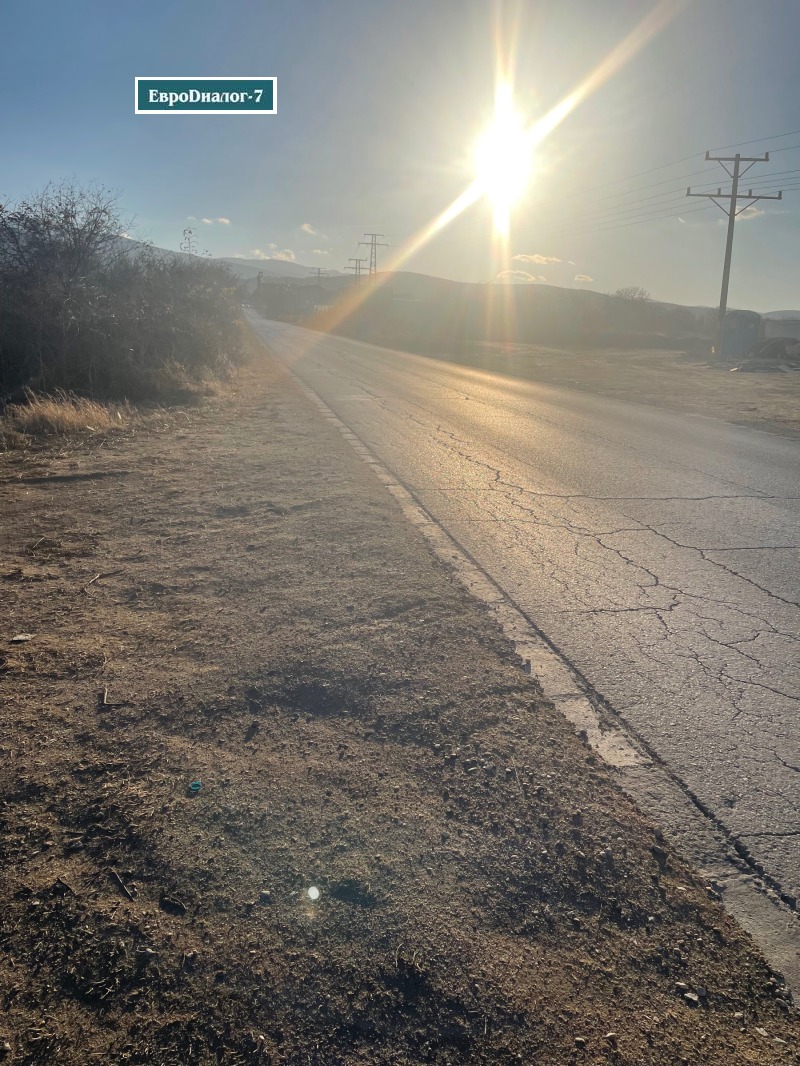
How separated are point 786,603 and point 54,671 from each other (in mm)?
→ 4401

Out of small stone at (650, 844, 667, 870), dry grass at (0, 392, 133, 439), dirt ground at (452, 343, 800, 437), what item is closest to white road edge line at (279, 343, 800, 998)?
small stone at (650, 844, 667, 870)

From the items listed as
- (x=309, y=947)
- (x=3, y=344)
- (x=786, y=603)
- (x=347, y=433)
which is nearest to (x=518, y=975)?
(x=309, y=947)

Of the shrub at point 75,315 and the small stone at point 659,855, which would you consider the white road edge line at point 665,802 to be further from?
the shrub at point 75,315

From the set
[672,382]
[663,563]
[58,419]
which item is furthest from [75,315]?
[672,382]

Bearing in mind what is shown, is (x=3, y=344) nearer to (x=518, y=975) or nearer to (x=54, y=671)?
(x=54, y=671)

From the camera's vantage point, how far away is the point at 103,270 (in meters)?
15.8

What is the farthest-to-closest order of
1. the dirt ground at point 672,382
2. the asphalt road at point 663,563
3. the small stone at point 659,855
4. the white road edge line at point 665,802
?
the dirt ground at point 672,382
the asphalt road at point 663,563
the small stone at point 659,855
the white road edge line at point 665,802

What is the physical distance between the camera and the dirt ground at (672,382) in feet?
50.8

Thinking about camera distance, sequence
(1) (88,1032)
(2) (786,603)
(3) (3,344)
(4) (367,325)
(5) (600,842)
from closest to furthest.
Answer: (1) (88,1032)
(5) (600,842)
(2) (786,603)
(3) (3,344)
(4) (367,325)

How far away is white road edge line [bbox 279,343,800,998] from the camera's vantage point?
2.11m

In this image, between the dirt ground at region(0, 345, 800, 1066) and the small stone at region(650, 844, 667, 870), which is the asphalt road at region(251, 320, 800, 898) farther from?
the dirt ground at region(0, 345, 800, 1066)

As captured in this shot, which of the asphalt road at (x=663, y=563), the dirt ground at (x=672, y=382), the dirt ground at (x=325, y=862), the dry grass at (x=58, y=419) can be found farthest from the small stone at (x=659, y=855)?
the dirt ground at (x=672, y=382)

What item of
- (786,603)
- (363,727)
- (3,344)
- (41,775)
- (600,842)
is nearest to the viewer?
(600,842)

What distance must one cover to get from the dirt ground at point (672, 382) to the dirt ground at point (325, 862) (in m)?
11.5
